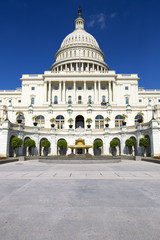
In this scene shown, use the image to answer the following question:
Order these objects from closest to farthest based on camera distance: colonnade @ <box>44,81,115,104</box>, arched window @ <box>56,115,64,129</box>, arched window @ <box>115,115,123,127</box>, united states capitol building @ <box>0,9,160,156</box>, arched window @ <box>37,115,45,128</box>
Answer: united states capitol building @ <box>0,9,160,156</box> → arched window @ <box>56,115,64,129</box> → arched window @ <box>37,115,45,128</box> → arched window @ <box>115,115,123,127</box> → colonnade @ <box>44,81,115,104</box>

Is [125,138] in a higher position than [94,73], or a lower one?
lower

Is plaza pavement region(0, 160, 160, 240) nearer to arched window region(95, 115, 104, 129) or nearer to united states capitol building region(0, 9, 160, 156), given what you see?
united states capitol building region(0, 9, 160, 156)

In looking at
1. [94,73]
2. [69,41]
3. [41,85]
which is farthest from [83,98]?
[69,41]

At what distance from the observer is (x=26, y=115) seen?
186 ft

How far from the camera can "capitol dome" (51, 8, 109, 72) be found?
104188 millimetres

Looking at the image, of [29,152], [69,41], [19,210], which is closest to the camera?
[19,210]

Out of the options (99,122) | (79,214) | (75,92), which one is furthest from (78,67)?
(79,214)

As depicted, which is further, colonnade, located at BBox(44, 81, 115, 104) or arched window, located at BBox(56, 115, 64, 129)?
colonnade, located at BBox(44, 81, 115, 104)

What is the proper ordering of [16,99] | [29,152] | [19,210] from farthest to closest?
1. [16,99]
2. [29,152]
3. [19,210]

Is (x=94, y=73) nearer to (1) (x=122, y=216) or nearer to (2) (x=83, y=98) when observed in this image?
(2) (x=83, y=98)

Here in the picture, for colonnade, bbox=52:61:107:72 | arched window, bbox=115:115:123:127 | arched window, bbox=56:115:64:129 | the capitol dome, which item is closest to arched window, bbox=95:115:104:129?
arched window, bbox=115:115:123:127

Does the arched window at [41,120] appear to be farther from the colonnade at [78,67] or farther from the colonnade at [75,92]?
the colonnade at [78,67]

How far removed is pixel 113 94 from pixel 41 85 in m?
36.5

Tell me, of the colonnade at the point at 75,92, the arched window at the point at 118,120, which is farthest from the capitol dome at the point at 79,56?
the arched window at the point at 118,120
